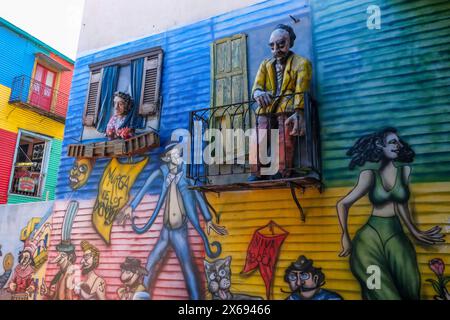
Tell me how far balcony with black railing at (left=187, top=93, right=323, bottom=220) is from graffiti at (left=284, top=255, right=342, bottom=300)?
70 centimetres

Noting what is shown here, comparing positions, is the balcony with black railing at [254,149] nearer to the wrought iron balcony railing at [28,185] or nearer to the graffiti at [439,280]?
the graffiti at [439,280]

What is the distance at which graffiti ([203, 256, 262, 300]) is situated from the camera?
559 centimetres

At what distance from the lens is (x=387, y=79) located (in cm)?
531

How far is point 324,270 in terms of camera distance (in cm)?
505

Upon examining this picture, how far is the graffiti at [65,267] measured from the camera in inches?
274

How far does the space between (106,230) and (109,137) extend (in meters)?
1.79

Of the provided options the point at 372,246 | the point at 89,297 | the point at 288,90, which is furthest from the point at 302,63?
the point at 89,297

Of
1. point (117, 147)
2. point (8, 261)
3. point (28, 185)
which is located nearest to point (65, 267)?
point (8, 261)

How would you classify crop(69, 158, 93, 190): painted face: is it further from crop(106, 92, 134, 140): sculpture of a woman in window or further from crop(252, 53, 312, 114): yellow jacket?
crop(252, 53, 312, 114): yellow jacket

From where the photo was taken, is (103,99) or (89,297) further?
(103,99)

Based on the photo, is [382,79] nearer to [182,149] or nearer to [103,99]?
[182,149]

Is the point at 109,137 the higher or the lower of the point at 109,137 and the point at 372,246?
the higher

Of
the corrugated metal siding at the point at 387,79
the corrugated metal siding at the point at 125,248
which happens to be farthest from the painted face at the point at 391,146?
the corrugated metal siding at the point at 125,248

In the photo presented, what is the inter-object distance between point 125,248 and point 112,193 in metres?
1.08
